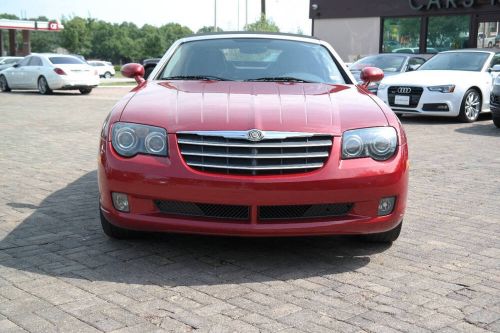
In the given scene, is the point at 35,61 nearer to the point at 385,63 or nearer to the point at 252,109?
the point at 385,63

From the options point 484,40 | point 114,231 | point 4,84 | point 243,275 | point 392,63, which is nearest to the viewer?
point 243,275

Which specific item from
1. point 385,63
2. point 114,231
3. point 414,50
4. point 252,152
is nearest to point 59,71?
point 385,63

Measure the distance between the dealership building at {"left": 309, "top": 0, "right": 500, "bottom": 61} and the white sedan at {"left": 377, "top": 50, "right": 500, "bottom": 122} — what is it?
1219cm

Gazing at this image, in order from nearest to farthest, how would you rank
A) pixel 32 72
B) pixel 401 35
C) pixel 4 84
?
pixel 32 72
pixel 4 84
pixel 401 35

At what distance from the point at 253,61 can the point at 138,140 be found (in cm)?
173

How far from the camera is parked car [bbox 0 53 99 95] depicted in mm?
20766

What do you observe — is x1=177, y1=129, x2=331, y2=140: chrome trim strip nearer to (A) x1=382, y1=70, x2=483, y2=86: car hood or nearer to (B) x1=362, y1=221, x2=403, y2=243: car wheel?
(B) x1=362, y1=221, x2=403, y2=243: car wheel

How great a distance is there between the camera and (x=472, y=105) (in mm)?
12312

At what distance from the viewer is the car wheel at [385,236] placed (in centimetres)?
418

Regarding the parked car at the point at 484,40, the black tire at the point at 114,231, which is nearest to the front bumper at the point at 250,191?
the black tire at the point at 114,231

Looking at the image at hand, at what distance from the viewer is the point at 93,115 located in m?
13.7

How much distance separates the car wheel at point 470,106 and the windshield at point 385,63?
3.05 metres

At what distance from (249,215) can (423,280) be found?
1099 millimetres

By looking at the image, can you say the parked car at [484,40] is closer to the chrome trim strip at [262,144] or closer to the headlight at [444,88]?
the headlight at [444,88]
